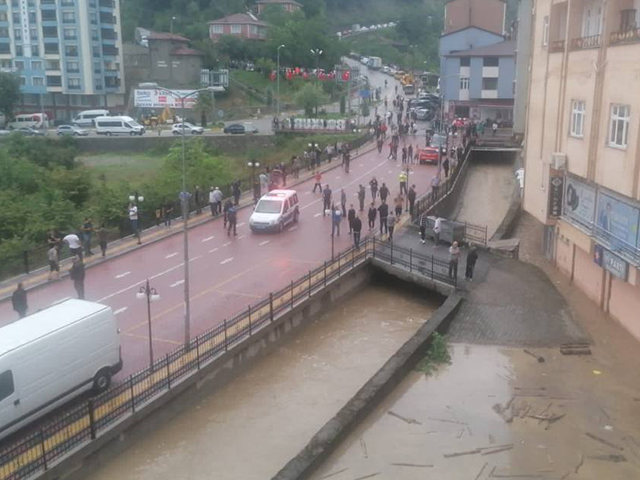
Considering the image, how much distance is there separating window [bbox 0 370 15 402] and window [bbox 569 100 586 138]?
55.4ft

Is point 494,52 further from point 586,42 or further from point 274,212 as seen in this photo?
point 586,42

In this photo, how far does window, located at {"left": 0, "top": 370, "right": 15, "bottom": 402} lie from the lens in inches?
511

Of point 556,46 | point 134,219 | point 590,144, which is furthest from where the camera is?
point 134,219

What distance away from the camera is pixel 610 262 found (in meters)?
19.9

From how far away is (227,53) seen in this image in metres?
90.6

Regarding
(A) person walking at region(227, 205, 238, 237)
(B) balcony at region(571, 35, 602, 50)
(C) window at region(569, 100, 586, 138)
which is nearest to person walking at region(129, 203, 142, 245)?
(A) person walking at region(227, 205, 238, 237)

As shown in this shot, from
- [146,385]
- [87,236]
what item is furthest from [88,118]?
[146,385]

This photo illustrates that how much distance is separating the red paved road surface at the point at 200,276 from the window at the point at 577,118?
29.4 feet

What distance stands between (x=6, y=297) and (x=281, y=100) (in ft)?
209

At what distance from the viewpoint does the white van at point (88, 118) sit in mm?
69875

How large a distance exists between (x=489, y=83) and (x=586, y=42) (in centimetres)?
4741

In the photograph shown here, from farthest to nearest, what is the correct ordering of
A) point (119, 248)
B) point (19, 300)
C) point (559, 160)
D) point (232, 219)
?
point (232, 219), point (119, 248), point (559, 160), point (19, 300)

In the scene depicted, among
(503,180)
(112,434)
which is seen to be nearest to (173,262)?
(112,434)

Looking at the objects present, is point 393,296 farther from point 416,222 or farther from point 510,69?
point 510,69
